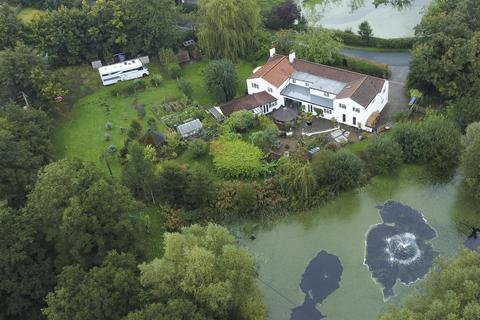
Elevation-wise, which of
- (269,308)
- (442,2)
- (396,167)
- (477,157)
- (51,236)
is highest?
(442,2)

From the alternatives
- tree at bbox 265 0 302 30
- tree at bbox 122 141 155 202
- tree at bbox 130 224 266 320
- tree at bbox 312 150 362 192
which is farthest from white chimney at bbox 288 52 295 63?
tree at bbox 130 224 266 320

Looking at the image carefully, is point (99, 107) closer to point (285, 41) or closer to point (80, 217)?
point (285, 41)

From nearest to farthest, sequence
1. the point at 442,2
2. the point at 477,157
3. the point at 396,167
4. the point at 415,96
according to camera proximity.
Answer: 1. the point at 477,157
2. the point at 396,167
3. the point at 415,96
4. the point at 442,2

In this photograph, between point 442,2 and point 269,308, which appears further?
point 442,2

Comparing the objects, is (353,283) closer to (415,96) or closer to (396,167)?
(396,167)

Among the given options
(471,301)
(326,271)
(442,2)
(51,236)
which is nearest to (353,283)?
(326,271)

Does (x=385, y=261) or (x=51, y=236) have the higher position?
(x=51, y=236)

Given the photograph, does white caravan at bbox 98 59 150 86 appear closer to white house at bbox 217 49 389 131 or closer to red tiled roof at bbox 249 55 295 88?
white house at bbox 217 49 389 131

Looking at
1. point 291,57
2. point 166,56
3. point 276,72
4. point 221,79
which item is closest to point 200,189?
point 221,79
